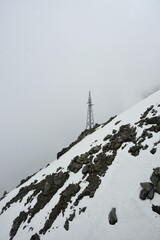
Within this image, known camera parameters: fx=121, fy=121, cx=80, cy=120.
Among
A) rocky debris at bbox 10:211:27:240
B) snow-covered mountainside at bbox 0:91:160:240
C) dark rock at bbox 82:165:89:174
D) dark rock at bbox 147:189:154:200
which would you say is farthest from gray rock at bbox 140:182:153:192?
rocky debris at bbox 10:211:27:240

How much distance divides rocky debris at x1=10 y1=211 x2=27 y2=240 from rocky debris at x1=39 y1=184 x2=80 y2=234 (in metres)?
4.87

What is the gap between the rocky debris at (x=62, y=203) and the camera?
1091cm

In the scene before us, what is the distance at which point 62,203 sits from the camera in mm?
11766

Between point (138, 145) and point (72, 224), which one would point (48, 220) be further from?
point (138, 145)

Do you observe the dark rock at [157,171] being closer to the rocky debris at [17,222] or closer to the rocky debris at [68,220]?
the rocky debris at [68,220]

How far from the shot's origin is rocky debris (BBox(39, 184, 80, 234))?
10906 millimetres

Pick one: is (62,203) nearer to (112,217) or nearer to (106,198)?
(106,198)

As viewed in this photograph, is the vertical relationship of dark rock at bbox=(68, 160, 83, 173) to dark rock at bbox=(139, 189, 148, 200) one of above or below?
above

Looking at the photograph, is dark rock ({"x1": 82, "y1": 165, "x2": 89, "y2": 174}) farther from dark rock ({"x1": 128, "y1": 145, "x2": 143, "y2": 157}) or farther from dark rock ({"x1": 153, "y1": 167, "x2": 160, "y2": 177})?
dark rock ({"x1": 153, "y1": 167, "x2": 160, "y2": 177})

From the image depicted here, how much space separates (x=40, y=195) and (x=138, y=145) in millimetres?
13432

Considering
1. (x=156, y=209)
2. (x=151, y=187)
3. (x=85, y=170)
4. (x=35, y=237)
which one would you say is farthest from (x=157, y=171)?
(x=35, y=237)

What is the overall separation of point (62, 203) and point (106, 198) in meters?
4.96

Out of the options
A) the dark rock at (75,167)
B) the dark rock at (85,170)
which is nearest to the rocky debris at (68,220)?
the dark rock at (85,170)

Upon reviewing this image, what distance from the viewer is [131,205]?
7895 millimetres
